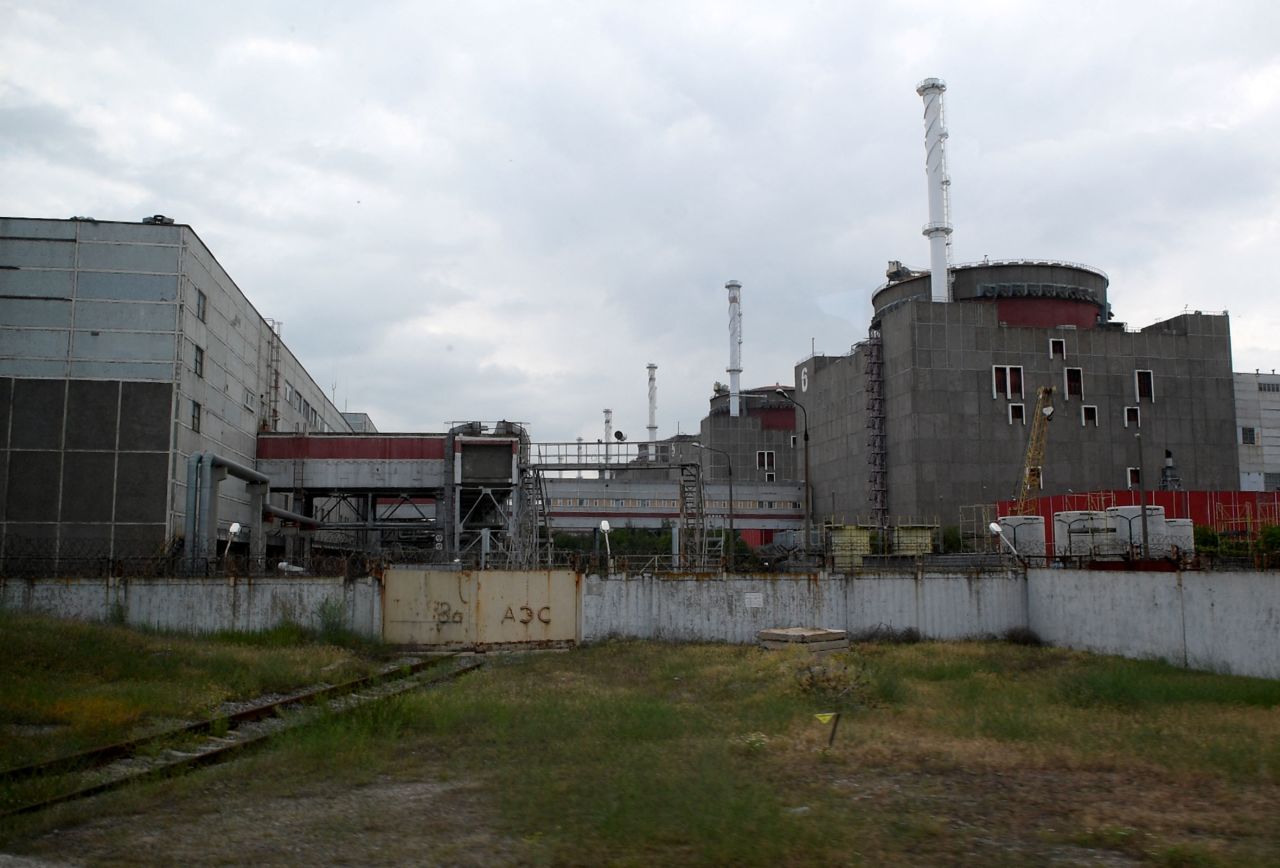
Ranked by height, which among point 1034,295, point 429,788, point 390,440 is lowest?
point 429,788

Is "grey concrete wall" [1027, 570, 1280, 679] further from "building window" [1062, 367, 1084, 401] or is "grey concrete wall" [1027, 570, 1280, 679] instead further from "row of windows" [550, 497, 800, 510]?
"row of windows" [550, 497, 800, 510]

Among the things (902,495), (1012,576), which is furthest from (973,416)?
(1012,576)

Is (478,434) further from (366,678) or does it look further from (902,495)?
(902,495)

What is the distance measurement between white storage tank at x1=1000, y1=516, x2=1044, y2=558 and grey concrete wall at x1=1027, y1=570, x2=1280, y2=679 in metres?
10.5

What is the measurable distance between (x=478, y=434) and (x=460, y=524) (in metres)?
4.28

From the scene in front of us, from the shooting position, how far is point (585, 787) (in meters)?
10.8

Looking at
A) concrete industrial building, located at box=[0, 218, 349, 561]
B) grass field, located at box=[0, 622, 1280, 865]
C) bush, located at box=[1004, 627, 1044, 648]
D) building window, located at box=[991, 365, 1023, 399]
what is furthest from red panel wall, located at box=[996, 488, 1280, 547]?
concrete industrial building, located at box=[0, 218, 349, 561]

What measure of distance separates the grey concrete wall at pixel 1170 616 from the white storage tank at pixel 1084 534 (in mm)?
4562

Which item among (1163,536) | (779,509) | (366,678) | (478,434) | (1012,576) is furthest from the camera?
(779,509)

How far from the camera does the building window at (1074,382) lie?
73750 mm

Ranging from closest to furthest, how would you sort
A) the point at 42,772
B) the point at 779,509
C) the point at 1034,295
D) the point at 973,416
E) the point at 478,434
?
the point at 42,772 → the point at 478,434 → the point at 973,416 → the point at 1034,295 → the point at 779,509

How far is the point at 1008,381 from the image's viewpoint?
72.7 m

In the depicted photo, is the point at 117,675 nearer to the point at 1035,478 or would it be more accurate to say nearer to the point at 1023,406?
the point at 1035,478

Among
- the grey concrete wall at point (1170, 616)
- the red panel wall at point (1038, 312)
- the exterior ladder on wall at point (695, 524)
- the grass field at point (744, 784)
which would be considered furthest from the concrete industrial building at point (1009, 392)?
the grass field at point (744, 784)
